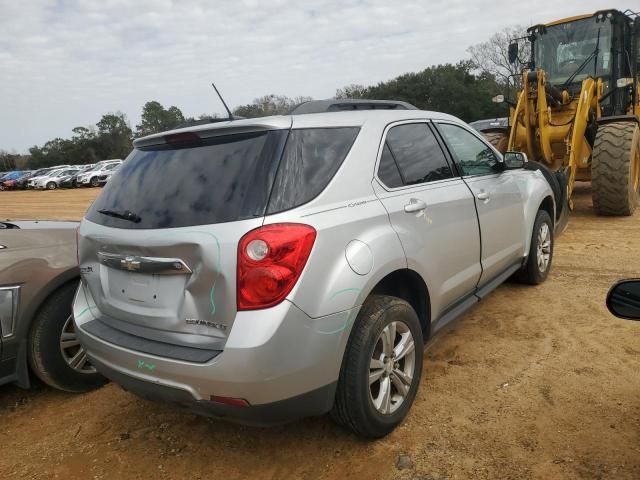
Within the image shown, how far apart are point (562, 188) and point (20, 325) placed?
231 inches

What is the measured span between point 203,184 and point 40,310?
1.78 meters

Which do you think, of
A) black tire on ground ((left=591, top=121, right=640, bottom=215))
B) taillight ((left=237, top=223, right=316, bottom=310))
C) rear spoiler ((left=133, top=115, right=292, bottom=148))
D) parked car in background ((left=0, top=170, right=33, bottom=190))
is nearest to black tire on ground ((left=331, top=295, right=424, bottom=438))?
taillight ((left=237, top=223, right=316, bottom=310))

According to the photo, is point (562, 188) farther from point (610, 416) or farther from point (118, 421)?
point (118, 421)

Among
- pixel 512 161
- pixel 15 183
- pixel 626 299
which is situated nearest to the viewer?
pixel 626 299

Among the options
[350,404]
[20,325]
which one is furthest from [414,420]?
[20,325]

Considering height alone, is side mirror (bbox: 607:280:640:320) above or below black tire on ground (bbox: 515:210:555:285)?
above

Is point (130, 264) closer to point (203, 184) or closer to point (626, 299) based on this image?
point (203, 184)

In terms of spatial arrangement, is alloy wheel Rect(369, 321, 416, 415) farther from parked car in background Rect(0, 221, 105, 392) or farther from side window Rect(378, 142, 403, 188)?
parked car in background Rect(0, 221, 105, 392)

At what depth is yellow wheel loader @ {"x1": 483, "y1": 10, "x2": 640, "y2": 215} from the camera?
7.34 m

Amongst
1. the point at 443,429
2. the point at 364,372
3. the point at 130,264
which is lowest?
the point at 443,429

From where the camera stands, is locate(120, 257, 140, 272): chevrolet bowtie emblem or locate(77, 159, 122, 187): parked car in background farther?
locate(77, 159, 122, 187): parked car in background

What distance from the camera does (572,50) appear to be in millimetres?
8492

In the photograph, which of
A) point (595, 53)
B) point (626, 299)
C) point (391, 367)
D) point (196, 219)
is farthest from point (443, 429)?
point (595, 53)

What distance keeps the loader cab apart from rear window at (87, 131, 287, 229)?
24.5 feet
